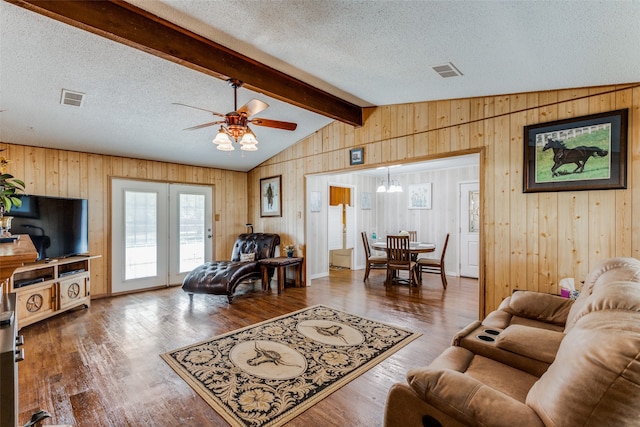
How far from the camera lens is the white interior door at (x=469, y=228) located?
6.22 meters

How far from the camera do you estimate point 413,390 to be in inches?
51.3

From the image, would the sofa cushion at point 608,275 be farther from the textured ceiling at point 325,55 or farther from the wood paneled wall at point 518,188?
the textured ceiling at point 325,55

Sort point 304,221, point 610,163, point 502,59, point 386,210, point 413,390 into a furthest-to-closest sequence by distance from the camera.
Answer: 1. point 386,210
2. point 304,221
3. point 610,163
4. point 502,59
5. point 413,390

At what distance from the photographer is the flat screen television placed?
362cm

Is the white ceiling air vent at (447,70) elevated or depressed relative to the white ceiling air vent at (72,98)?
elevated

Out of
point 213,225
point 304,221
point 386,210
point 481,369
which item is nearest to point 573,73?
point 481,369

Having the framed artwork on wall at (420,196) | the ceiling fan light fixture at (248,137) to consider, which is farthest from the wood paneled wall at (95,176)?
the framed artwork on wall at (420,196)

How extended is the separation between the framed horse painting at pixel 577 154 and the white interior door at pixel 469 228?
130 inches

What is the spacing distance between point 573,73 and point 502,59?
0.66 meters

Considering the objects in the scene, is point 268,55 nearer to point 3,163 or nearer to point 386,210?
point 3,163

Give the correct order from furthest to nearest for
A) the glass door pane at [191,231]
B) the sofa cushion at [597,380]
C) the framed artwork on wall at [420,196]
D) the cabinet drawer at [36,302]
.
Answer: the framed artwork on wall at [420,196], the glass door pane at [191,231], the cabinet drawer at [36,302], the sofa cushion at [597,380]

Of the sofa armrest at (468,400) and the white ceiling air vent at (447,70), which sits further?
the white ceiling air vent at (447,70)

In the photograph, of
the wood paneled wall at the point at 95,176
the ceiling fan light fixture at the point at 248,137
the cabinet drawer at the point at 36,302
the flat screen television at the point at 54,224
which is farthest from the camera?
the wood paneled wall at the point at 95,176

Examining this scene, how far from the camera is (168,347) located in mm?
2934
